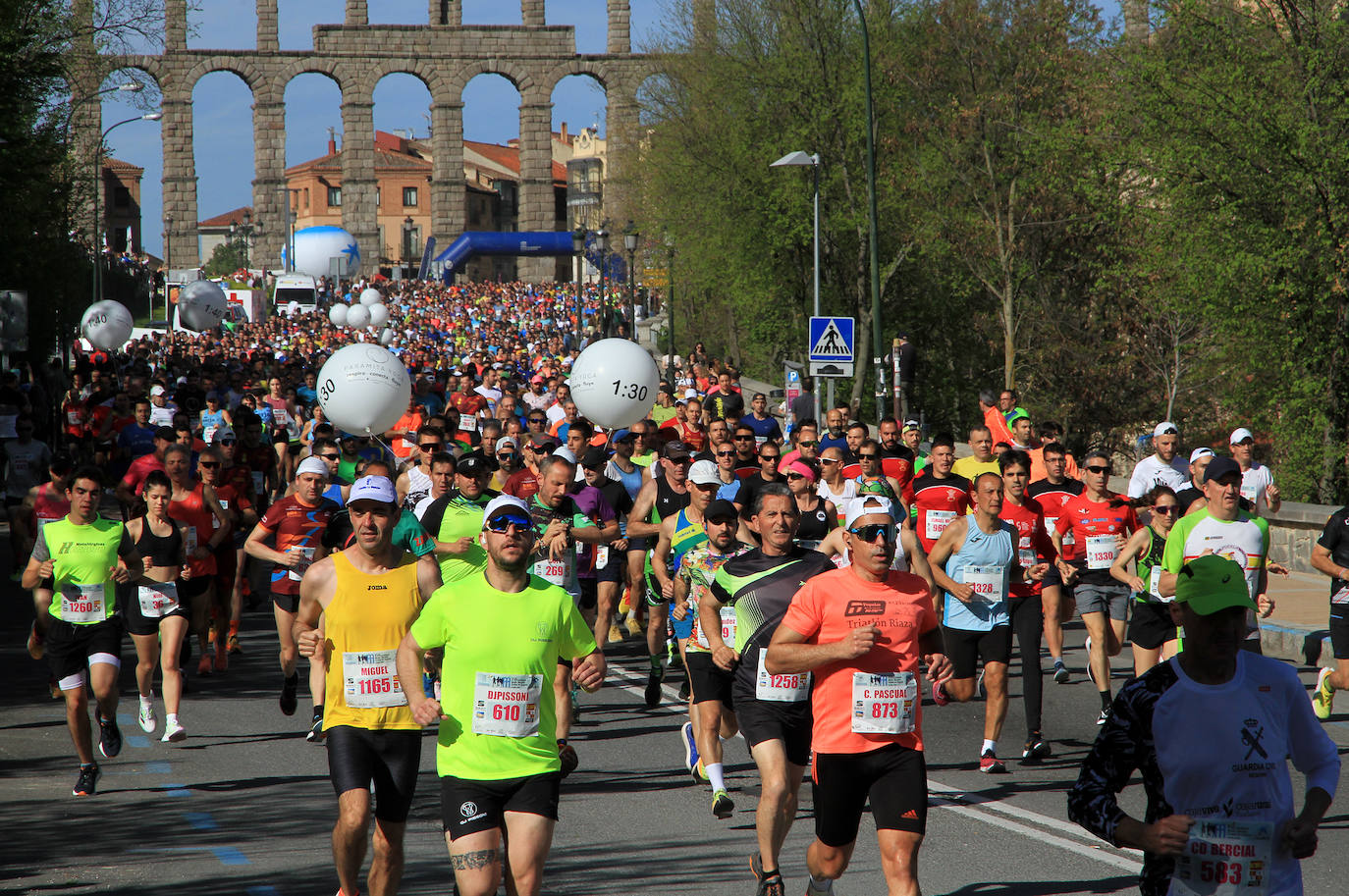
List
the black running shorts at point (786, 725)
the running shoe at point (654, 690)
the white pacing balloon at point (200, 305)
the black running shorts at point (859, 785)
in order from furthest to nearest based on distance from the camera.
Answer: the white pacing balloon at point (200, 305)
the running shoe at point (654, 690)
the black running shorts at point (786, 725)
the black running shorts at point (859, 785)

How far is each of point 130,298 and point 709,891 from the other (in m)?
61.0

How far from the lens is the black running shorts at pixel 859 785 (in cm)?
591

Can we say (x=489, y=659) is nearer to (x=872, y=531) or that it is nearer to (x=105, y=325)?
(x=872, y=531)

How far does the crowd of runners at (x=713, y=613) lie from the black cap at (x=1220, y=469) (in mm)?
29

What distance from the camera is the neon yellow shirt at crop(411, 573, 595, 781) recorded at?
5.49m

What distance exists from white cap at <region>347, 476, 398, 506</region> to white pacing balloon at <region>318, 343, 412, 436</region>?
9.58m

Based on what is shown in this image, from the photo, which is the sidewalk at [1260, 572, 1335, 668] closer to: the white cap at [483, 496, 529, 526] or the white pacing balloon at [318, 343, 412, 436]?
the white pacing balloon at [318, 343, 412, 436]

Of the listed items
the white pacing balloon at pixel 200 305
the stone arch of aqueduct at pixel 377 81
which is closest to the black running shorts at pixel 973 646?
the white pacing balloon at pixel 200 305

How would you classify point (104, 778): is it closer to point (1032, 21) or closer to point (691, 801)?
point (691, 801)

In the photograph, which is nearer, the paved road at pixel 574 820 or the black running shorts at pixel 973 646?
the paved road at pixel 574 820

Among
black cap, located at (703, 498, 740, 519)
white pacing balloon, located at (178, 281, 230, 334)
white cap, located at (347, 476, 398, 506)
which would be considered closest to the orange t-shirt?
white cap, located at (347, 476, 398, 506)

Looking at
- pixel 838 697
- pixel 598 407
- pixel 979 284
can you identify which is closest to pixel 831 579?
pixel 838 697

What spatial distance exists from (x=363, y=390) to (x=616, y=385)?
285cm

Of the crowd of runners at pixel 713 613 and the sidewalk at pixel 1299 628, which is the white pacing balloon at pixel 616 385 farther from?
the sidewalk at pixel 1299 628
